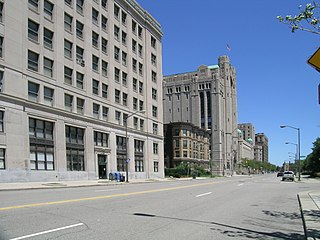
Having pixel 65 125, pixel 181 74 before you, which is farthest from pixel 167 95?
pixel 65 125

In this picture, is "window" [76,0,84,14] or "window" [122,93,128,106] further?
"window" [122,93,128,106]

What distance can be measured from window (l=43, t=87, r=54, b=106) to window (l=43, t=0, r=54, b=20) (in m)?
8.22

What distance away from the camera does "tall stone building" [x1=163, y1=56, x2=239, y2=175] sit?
151 metres

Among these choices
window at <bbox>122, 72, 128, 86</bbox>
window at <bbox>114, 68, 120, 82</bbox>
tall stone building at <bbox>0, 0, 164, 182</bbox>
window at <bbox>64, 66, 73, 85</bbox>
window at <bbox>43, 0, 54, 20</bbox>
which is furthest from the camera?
window at <bbox>122, 72, 128, 86</bbox>

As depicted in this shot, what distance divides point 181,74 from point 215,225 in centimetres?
15589

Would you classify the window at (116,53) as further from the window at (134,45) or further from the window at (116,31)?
the window at (134,45)

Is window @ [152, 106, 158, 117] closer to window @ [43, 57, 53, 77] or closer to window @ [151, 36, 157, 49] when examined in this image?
window @ [151, 36, 157, 49]

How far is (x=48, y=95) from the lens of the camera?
137 ft

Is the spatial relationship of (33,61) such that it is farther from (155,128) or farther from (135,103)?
(155,128)

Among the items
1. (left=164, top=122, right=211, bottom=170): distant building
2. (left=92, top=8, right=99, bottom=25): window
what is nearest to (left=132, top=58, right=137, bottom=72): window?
(left=92, top=8, right=99, bottom=25): window

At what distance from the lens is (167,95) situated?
161250 millimetres

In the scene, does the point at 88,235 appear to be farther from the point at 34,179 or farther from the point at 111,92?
the point at 111,92

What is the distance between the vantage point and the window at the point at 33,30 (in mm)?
39656

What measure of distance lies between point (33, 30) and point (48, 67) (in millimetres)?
4267
